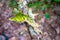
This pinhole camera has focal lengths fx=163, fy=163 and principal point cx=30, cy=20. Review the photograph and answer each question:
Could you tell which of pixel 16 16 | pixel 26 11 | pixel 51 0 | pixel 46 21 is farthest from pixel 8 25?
pixel 51 0

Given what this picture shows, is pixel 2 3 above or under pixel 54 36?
above

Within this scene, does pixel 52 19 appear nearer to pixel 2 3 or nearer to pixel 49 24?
pixel 49 24

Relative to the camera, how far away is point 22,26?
379 cm

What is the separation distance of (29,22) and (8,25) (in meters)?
0.50

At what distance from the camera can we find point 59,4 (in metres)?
3.92

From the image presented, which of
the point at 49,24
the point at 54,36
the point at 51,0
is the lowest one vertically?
the point at 54,36

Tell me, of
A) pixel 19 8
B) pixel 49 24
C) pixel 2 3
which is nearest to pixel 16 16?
pixel 19 8

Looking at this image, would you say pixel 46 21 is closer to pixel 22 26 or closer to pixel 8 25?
pixel 22 26

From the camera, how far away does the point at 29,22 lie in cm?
378

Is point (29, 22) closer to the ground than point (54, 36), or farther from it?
farther from it

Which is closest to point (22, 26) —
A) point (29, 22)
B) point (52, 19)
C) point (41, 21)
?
point (29, 22)

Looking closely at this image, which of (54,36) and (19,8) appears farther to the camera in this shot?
(19,8)

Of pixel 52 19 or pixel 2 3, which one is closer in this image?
pixel 52 19

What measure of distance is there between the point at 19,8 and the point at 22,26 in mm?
485
